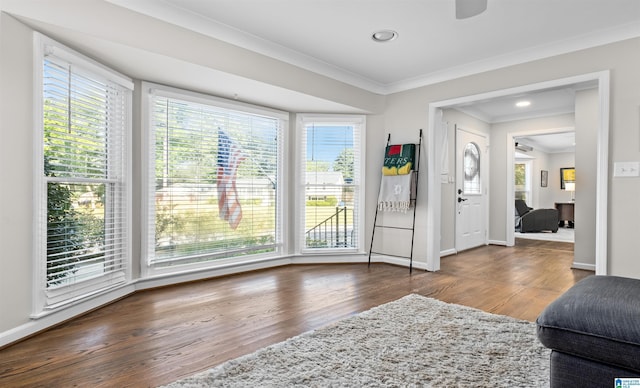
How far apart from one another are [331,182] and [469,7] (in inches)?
122

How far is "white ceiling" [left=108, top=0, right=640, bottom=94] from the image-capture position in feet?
9.03

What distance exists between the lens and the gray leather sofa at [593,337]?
4.36 feet

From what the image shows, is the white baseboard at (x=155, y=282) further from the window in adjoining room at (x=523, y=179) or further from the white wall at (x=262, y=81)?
the window in adjoining room at (x=523, y=179)

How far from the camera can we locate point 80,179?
280cm

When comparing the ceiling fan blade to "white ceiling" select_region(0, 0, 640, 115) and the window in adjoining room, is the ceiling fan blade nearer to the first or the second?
"white ceiling" select_region(0, 0, 640, 115)

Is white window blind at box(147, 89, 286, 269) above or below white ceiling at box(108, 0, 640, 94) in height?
below

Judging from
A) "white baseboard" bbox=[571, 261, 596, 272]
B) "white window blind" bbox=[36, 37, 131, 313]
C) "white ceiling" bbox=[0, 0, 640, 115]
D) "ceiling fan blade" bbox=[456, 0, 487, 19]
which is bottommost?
"white baseboard" bbox=[571, 261, 596, 272]

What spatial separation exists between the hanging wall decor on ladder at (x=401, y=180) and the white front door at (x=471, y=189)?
166 cm

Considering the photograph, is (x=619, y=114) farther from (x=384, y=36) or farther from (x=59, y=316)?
(x=59, y=316)

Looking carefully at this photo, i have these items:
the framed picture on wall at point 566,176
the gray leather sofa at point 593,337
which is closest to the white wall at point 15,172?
the gray leather sofa at point 593,337

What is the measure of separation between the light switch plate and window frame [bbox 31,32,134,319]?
4.34 meters

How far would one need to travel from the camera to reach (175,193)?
145 inches

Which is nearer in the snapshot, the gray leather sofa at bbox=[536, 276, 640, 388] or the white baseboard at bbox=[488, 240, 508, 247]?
the gray leather sofa at bbox=[536, 276, 640, 388]

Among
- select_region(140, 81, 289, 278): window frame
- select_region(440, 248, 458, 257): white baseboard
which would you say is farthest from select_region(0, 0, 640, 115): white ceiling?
select_region(440, 248, 458, 257): white baseboard
